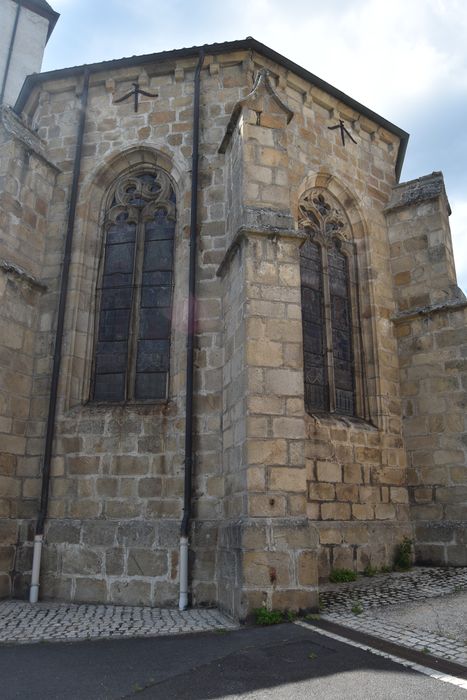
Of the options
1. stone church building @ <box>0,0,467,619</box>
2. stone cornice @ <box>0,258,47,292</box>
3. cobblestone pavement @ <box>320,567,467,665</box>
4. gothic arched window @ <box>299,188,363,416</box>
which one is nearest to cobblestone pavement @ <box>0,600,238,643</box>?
stone church building @ <box>0,0,467,619</box>

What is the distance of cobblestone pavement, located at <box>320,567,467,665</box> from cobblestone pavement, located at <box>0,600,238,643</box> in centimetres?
132

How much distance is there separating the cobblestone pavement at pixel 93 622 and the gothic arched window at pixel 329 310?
338 centimetres

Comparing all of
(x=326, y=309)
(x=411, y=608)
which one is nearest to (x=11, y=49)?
(x=326, y=309)

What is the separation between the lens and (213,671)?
13.4 ft

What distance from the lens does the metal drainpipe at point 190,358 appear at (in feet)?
21.8

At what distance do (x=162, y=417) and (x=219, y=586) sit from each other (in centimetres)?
221

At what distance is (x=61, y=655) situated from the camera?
459cm

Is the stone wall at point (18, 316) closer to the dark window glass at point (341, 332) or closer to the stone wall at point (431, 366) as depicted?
the dark window glass at point (341, 332)

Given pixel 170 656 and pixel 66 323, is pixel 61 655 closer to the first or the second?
pixel 170 656

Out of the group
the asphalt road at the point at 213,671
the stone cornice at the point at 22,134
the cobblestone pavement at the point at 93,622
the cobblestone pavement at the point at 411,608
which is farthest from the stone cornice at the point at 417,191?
the asphalt road at the point at 213,671

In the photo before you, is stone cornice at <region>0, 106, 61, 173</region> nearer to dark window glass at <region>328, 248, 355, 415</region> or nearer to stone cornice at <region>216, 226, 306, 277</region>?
stone cornice at <region>216, 226, 306, 277</region>

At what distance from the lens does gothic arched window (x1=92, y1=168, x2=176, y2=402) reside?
7957mm

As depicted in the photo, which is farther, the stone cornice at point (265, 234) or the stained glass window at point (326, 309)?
the stained glass window at point (326, 309)

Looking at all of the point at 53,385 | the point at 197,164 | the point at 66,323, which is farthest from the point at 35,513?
the point at 197,164
